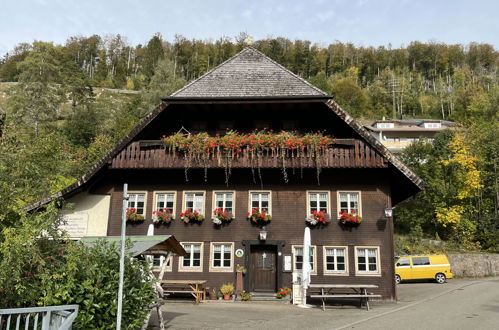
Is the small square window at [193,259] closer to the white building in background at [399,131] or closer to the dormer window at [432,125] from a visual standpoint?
the white building in background at [399,131]

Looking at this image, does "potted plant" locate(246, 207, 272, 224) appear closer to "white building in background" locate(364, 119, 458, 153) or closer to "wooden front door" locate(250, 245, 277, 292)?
"wooden front door" locate(250, 245, 277, 292)

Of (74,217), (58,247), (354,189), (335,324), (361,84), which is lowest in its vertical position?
(335,324)

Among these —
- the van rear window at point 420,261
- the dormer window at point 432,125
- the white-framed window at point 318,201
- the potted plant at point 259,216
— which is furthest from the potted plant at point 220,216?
the dormer window at point 432,125

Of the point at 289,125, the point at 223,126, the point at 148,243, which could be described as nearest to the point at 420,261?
the point at 289,125

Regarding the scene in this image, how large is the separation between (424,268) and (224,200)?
607 inches

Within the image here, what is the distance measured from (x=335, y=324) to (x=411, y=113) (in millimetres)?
87309

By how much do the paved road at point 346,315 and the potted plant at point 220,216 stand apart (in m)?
3.45

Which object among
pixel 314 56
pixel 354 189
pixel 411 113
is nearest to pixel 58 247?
pixel 354 189

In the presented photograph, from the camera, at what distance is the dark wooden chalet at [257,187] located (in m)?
17.3

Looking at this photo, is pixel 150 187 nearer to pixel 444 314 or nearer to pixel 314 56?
pixel 444 314

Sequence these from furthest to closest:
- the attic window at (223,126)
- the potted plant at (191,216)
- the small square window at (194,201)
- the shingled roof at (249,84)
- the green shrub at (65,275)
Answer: the attic window at (223,126)
the small square window at (194,201)
the potted plant at (191,216)
the shingled roof at (249,84)
the green shrub at (65,275)

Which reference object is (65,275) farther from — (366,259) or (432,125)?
(432,125)

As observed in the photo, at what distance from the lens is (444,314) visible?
12867mm

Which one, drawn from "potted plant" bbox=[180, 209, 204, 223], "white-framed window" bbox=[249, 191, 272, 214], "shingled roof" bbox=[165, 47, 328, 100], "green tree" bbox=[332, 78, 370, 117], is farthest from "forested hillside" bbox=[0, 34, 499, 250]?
"white-framed window" bbox=[249, 191, 272, 214]
